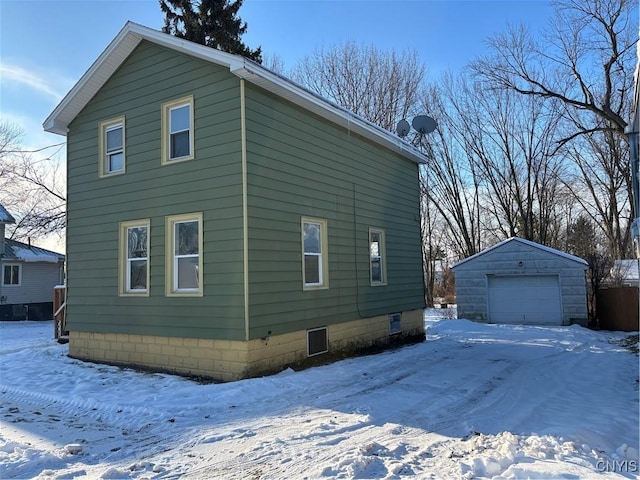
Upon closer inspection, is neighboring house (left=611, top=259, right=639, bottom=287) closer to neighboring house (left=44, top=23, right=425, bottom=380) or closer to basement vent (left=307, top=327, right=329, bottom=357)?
neighboring house (left=44, top=23, right=425, bottom=380)

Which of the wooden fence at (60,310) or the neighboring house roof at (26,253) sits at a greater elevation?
the neighboring house roof at (26,253)

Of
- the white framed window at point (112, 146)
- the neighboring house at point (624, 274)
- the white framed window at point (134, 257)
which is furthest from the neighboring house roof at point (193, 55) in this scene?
the neighboring house at point (624, 274)

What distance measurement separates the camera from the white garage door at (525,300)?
17328 mm

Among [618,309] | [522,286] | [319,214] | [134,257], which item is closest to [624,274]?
[618,309]

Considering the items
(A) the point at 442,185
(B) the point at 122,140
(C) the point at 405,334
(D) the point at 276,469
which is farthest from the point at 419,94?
(D) the point at 276,469

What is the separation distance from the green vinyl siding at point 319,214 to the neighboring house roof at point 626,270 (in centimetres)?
1221

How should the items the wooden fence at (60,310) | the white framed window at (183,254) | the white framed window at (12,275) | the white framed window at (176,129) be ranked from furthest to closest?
the white framed window at (12,275) → the wooden fence at (60,310) → the white framed window at (176,129) → the white framed window at (183,254)

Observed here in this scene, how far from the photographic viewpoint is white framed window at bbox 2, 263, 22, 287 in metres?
23.1

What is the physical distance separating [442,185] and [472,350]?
62.0 ft

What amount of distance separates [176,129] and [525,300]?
47.8ft

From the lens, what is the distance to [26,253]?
23.8m

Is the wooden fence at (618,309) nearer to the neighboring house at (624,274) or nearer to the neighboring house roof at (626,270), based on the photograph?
the neighboring house at (624,274)

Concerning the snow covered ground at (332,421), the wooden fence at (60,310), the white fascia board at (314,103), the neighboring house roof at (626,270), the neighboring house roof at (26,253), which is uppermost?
the white fascia board at (314,103)

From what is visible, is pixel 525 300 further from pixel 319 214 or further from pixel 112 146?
pixel 112 146
